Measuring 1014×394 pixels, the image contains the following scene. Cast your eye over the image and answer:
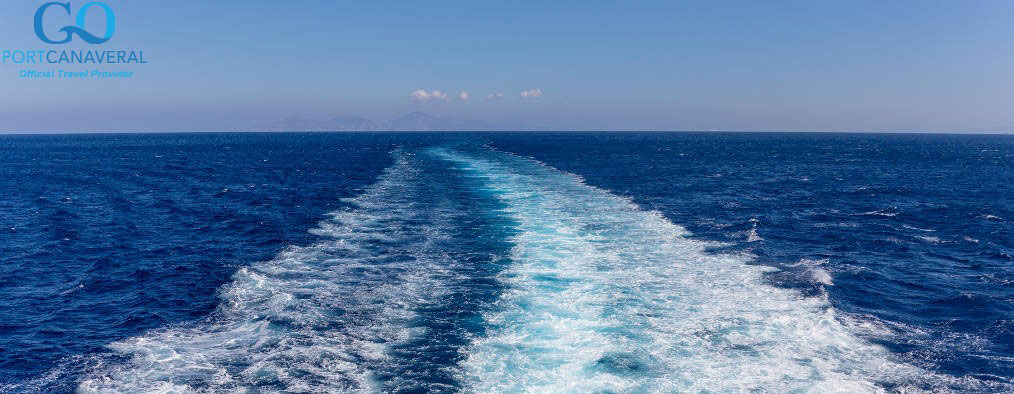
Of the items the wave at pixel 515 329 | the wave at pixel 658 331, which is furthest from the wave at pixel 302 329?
the wave at pixel 658 331

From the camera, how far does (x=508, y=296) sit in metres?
21.6

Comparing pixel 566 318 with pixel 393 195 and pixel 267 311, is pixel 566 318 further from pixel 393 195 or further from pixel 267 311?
pixel 393 195

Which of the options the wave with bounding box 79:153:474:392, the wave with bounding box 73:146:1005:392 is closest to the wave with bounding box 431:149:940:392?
the wave with bounding box 73:146:1005:392

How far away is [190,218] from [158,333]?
2488cm

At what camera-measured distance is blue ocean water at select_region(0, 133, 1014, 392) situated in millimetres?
15305

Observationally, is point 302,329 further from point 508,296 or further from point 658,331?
point 658,331

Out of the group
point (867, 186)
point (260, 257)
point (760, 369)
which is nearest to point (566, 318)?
point (760, 369)

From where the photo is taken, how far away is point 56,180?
68438 mm

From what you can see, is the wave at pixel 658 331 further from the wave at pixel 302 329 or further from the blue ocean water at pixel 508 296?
the wave at pixel 302 329

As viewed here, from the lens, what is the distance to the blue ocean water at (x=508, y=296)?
15.3m

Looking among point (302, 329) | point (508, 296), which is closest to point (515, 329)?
point (508, 296)

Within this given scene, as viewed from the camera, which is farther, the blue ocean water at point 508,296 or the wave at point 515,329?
the blue ocean water at point 508,296

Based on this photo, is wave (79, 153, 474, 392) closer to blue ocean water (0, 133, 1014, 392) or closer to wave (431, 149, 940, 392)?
blue ocean water (0, 133, 1014, 392)

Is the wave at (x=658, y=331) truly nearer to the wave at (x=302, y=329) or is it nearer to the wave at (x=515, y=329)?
the wave at (x=515, y=329)
